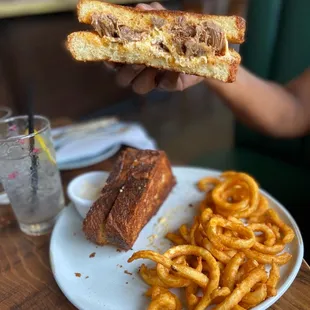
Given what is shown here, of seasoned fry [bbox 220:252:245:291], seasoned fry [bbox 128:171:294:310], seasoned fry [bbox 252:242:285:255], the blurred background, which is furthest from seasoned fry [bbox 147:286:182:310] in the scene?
the blurred background

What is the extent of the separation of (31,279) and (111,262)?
0.66 ft

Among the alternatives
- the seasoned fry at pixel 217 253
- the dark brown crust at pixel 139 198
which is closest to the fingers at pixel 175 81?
the dark brown crust at pixel 139 198

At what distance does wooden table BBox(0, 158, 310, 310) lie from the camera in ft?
2.85

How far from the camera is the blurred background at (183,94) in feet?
6.06

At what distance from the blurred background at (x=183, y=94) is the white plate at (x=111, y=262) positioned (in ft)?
1.77

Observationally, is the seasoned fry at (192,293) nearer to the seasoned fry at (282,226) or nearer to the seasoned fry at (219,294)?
the seasoned fry at (219,294)

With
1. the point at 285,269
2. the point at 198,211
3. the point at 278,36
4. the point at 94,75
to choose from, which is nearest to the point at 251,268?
the point at 285,269

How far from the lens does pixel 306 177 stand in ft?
5.85

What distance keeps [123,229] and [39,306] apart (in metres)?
0.26

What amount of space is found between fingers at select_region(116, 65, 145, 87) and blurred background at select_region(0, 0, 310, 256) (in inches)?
21.6

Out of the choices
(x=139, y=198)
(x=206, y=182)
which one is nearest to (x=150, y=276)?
(x=139, y=198)

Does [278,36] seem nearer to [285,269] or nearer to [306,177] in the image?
[306,177]

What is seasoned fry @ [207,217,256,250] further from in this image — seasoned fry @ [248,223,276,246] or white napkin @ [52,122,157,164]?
white napkin @ [52,122,157,164]

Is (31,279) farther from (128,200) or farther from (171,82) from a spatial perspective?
(171,82)
